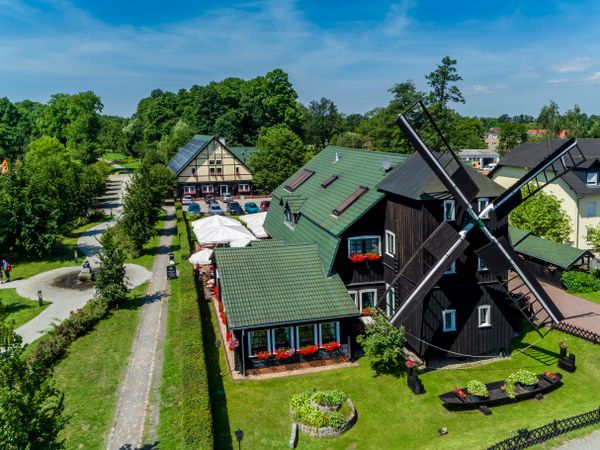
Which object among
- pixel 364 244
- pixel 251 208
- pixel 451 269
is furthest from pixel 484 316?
pixel 251 208

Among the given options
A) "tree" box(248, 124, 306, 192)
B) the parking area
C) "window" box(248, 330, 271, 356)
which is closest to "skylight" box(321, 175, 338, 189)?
"window" box(248, 330, 271, 356)

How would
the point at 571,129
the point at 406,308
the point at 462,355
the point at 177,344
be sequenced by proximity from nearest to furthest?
the point at 406,308, the point at 462,355, the point at 177,344, the point at 571,129

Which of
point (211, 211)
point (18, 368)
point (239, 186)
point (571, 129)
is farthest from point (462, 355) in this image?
point (571, 129)

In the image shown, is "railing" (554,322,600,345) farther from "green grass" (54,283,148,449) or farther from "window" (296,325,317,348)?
"green grass" (54,283,148,449)

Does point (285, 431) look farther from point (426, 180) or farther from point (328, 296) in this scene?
point (426, 180)

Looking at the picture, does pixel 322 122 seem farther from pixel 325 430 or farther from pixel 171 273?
pixel 325 430

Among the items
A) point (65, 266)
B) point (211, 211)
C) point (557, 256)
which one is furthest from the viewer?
point (211, 211)

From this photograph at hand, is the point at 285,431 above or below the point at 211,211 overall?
below
